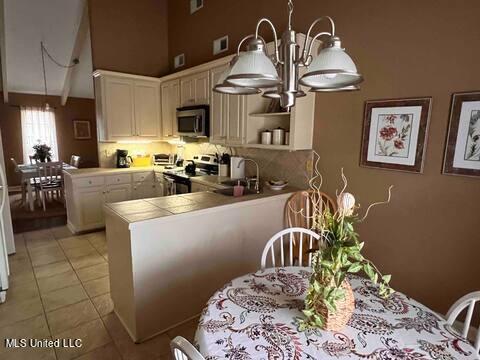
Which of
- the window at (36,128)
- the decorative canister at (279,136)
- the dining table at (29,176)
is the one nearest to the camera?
the decorative canister at (279,136)

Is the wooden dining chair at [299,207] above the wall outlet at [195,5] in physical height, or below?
below

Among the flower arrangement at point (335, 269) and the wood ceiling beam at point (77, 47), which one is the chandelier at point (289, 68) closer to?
the flower arrangement at point (335, 269)

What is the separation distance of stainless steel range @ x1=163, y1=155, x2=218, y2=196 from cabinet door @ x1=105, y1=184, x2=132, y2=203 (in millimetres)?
662

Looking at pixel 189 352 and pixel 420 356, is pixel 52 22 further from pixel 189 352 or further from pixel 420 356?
pixel 420 356

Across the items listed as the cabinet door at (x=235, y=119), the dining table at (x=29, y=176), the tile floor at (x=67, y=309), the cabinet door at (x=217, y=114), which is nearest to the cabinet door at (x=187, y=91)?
the cabinet door at (x=217, y=114)

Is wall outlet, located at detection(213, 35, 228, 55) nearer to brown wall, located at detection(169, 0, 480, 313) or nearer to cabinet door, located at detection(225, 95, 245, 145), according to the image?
cabinet door, located at detection(225, 95, 245, 145)

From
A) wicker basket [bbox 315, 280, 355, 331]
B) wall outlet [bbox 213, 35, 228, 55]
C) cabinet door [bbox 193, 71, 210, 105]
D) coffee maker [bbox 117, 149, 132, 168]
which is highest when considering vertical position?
wall outlet [bbox 213, 35, 228, 55]

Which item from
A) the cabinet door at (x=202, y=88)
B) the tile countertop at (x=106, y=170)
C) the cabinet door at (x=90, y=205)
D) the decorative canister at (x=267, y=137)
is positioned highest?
the cabinet door at (x=202, y=88)

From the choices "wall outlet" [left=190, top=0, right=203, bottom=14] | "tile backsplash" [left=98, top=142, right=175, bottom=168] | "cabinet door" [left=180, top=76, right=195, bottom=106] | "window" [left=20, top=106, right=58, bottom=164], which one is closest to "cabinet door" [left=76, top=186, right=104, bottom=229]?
"tile backsplash" [left=98, top=142, right=175, bottom=168]

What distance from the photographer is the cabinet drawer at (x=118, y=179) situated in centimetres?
420

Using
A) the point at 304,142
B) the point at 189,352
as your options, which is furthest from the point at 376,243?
the point at 189,352

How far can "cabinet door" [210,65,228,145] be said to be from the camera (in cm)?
334

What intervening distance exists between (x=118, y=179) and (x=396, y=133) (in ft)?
12.3

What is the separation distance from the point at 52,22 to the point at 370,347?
6.62m
